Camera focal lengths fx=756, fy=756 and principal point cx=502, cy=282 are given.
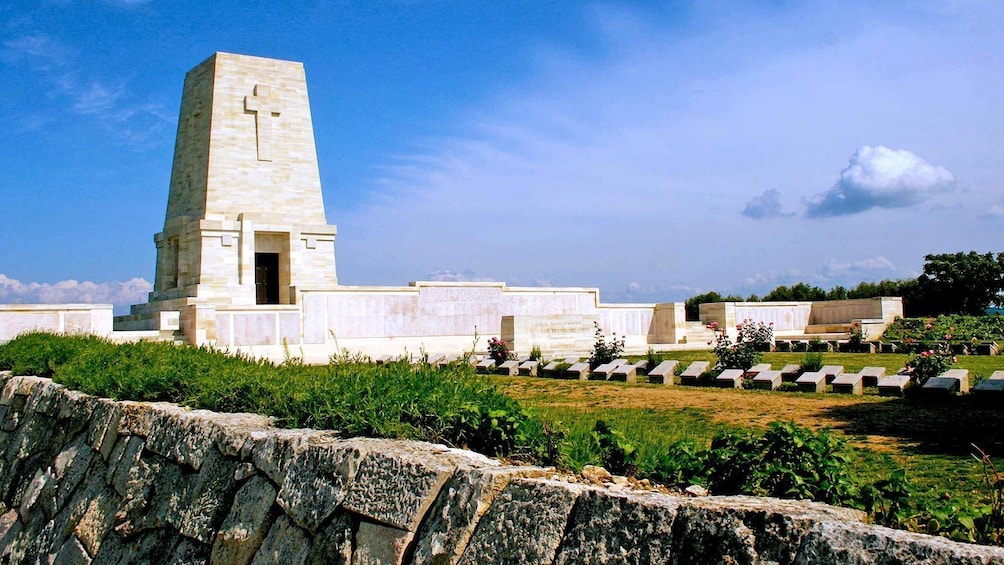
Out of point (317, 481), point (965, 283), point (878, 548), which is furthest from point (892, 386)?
Result: point (965, 283)

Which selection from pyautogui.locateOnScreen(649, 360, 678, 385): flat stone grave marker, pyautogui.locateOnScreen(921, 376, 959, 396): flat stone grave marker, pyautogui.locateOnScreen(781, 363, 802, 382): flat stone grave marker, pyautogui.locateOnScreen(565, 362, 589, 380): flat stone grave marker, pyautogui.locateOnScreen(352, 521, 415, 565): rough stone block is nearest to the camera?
pyautogui.locateOnScreen(352, 521, 415, 565): rough stone block

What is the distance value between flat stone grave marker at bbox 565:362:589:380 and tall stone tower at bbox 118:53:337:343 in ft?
35.9

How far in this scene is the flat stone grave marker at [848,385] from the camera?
11297 mm

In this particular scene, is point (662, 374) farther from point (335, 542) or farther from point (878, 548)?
point (878, 548)

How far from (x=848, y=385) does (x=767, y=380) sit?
53.8 inches

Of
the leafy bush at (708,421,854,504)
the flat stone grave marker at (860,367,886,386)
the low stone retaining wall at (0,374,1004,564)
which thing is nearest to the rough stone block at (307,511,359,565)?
the low stone retaining wall at (0,374,1004,564)

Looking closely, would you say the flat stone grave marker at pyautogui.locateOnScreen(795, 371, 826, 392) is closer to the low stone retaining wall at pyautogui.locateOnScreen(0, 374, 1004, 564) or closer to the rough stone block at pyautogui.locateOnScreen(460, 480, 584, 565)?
the low stone retaining wall at pyautogui.locateOnScreen(0, 374, 1004, 564)

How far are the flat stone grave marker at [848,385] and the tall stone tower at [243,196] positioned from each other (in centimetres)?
1607

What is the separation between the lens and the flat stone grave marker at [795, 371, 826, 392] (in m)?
11.8

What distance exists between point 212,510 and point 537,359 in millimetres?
13373

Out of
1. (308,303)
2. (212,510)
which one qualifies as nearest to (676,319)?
(308,303)

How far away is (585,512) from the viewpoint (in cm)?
252

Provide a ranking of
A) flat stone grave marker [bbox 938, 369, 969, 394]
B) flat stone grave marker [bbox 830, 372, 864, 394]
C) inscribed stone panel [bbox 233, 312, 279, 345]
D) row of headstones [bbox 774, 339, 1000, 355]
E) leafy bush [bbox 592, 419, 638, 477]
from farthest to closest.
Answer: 1. inscribed stone panel [bbox 233, 312, 279, 345]
2. row of headstones [bbox 774, 339, 1000, 355]
3. flat stone grave marker [bbox 830, 372, 864, 394]
4. flat stone grave marker [bbox 938, 369, 969, 394]
5. leafy bush [bbox 592, 419, 638, 477]

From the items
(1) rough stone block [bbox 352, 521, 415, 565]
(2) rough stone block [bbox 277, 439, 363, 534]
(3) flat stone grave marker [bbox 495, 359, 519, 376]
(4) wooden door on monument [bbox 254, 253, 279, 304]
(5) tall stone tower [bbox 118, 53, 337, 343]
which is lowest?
(3) flat stone grave marker [bbox 495, 359, 519, 376]
